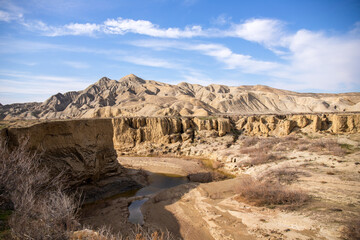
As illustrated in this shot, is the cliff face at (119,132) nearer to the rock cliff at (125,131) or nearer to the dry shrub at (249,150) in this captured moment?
the rock cliff at (125,131)

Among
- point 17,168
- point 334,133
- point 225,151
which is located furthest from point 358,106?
point 17,168

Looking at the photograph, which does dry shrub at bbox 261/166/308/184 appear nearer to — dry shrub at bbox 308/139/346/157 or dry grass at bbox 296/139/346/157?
dry shrub at bbox 308/139/346/157

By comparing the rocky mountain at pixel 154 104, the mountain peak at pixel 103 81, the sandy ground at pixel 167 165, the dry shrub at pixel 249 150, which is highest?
the mountain peak at pixel 103 81

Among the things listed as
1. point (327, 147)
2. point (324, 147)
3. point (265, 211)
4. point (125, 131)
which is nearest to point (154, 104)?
point (125, 131)

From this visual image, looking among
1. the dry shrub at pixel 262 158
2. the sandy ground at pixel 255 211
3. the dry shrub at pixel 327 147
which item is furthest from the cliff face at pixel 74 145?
the dry shrub at pixel 327 147

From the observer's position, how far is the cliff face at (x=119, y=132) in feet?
41.3

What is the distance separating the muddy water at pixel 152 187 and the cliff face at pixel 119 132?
2.93 meters

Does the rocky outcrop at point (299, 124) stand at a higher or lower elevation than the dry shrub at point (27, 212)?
higher

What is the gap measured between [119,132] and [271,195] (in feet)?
81.2

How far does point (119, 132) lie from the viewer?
31438mm

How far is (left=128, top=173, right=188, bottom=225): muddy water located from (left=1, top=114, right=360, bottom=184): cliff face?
2.93 metres

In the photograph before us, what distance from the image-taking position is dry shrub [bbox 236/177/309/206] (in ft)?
36.3

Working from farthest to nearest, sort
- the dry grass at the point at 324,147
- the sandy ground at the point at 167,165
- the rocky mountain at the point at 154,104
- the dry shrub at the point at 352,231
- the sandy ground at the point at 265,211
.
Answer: the rocky mountain at the point at 154,104, the sandy ground at the point at 167,165, the dry grass at the point at 324,147, the sandy ground at the point at 265,211, the dry shrub at the point at 352,231

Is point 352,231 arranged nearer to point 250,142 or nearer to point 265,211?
point 265,211
